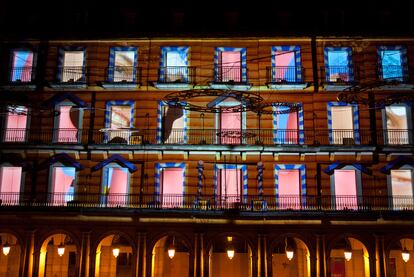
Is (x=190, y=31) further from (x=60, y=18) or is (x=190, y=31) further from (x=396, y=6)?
(x=396, y=6)

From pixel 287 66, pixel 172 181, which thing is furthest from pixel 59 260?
pixel 287 66

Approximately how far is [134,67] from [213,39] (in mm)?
4802

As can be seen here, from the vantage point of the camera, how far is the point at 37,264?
2472cm

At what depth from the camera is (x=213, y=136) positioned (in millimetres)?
25797

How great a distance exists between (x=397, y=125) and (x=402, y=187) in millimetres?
3425

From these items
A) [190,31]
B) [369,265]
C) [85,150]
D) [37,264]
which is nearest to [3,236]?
[37,264]

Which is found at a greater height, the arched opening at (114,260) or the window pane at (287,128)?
the window pane at (287,128)

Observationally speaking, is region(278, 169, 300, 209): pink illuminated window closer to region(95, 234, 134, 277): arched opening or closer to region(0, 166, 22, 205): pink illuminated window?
region(95, 234, 134, 277): arched opening

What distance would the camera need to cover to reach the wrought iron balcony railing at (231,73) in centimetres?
2633

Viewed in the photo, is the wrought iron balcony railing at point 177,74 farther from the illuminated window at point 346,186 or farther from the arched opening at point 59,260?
the arched opening at point 59,260

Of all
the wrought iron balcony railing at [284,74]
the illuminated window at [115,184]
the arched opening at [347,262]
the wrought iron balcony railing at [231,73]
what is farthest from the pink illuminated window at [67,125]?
the arched opening at [347,262]

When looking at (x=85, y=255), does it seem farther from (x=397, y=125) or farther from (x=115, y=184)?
(x=397, y=125)

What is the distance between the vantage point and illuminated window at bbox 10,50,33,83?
2722 cm

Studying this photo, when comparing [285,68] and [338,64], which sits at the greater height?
[338,64]
